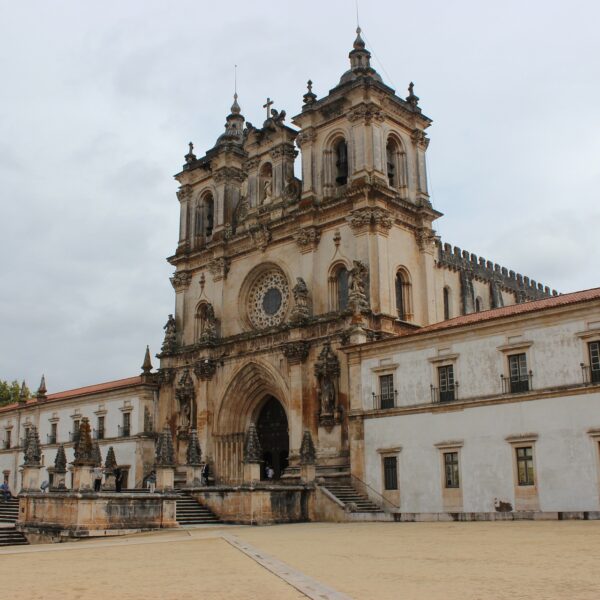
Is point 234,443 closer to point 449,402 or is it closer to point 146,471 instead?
point 146,471

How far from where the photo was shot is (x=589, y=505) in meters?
25.9

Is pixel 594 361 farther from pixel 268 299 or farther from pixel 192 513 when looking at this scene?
pixel 268 299

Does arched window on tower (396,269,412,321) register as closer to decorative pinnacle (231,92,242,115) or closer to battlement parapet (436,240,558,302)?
battlement parapet (436,240,558,302)

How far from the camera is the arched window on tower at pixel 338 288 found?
40.8 meters

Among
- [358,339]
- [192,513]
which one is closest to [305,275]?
[358,339]

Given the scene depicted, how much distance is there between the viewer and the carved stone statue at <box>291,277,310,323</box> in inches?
1593

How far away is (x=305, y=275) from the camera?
4238 centimetres

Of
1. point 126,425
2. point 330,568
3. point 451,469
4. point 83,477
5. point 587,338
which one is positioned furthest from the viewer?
point 126,425

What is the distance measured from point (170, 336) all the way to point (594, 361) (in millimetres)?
29169

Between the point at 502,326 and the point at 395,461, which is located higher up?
the point at 502,326

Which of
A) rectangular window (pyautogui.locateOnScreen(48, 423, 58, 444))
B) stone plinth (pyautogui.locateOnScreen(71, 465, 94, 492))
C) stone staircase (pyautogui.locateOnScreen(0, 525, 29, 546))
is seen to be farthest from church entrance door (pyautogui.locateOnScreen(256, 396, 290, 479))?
rectangular window (pyautogui.locateOnScreen(48, 423, 58, 444))

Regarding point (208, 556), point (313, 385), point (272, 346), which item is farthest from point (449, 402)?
point (208, 556)

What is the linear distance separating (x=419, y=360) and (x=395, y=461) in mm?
4417

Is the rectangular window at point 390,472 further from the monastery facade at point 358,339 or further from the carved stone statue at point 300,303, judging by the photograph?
the carved stone statue at point 300,303
